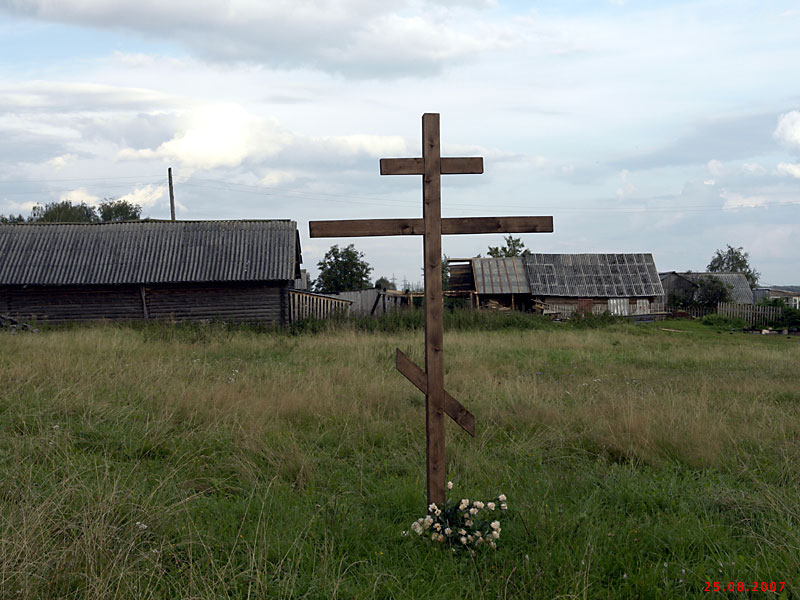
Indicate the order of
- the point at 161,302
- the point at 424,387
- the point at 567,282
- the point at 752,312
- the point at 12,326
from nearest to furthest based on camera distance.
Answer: the point at 424,387, the point at 12,326, the point at 161,302, the point at 752,312, the point at 567,282

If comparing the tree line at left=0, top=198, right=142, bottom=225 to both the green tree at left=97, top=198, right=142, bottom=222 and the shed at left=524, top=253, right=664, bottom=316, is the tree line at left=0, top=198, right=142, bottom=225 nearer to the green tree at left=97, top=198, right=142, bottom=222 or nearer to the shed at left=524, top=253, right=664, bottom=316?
the green tree at left=97, top=198, right=142, bottom=222

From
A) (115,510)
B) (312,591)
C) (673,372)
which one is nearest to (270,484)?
(115,510)

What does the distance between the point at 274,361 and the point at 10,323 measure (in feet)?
34.4

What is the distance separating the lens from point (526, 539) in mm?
3764

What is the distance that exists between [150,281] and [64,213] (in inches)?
1772

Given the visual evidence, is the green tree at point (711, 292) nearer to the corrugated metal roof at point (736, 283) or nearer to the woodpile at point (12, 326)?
the corrugated metal roof at point (736, 283)

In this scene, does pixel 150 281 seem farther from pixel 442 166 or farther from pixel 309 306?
pixel 442 166

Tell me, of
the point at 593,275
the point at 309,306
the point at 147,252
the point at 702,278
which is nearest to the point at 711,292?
the point at 702,278

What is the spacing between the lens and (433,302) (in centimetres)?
401

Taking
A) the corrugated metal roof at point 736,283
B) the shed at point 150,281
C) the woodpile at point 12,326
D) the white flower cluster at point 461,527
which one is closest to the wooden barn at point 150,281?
the shed at point 150,281
